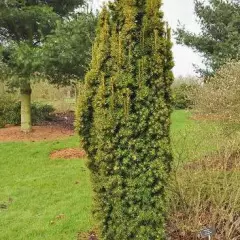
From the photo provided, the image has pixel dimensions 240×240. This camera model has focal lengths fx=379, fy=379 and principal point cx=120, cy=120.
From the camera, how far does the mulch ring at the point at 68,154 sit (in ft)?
32.9

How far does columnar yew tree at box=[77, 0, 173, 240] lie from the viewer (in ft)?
11.4

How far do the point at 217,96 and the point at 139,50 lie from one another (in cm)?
535

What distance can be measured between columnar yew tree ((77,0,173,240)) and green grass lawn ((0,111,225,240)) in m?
1.42

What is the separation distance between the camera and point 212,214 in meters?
4.57

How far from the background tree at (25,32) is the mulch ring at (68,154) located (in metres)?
2.70

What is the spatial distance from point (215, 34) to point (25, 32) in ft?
29.2

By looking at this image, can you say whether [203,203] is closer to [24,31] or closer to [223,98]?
[223,98]

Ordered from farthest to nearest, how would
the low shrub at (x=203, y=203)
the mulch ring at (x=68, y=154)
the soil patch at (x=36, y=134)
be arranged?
the soil patch at (x=36, y=134) < the mulch ring at (x=68, y=154) < the low shrub at (x=203, y=203)

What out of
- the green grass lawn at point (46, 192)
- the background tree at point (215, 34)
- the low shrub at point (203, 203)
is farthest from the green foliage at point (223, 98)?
the background tree at point (215, 34)

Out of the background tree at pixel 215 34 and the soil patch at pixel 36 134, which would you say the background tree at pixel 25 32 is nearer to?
the soil patch at pixel 36 134

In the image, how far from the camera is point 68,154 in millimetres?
10234

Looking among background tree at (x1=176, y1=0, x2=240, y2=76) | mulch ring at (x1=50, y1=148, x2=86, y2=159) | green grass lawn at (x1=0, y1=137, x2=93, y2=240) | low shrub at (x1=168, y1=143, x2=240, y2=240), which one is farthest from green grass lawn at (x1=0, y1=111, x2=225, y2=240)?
background tree at (x1=176, y1=0, x2=240, y2=76)

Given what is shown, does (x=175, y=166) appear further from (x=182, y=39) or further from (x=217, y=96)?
(x=182, y=39)

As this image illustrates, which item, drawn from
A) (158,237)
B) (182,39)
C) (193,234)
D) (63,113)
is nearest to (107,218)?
(158,237)
